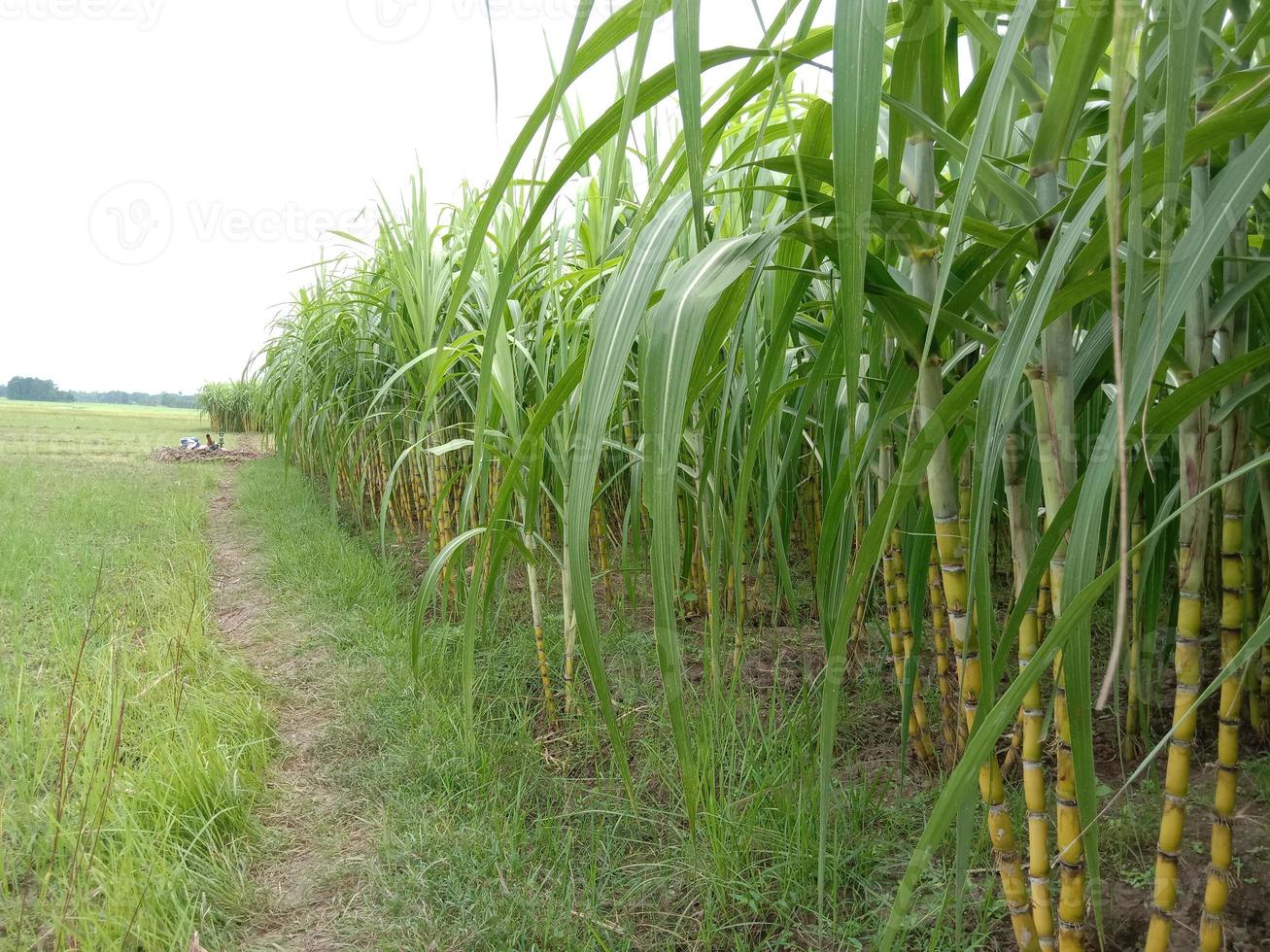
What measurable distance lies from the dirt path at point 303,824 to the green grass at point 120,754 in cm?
4

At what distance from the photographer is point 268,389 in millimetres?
3699

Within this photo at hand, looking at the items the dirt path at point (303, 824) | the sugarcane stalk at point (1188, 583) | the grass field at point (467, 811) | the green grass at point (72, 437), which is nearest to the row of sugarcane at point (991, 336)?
the sugarcane stalk at point (1188, 583)

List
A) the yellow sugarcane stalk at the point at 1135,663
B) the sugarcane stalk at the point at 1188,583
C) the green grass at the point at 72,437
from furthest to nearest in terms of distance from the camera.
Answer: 1. the green grass at the point at 72,437
2. the yellow sugarcane stalk at the point at 1135,663
3. the sugarcane stalk at the point at 1188,583

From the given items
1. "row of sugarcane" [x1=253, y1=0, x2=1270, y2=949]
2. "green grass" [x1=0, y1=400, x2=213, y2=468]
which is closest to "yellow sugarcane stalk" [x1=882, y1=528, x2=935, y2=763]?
"row of sugarcane" [x1=253, y1=0, x2=1270, y2=949]

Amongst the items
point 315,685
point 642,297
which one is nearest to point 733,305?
point 642,297

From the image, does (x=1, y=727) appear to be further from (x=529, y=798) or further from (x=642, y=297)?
(x=642, y=297)

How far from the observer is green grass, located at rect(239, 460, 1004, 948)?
82 cm

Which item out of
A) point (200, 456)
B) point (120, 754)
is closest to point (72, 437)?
point (200, 456)

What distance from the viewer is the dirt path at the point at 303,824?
0.91m

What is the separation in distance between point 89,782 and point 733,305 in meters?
1.13

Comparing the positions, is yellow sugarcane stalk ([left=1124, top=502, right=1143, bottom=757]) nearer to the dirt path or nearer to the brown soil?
the dirt path

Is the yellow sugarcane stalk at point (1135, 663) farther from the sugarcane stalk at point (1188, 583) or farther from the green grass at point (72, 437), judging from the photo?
the green grass at point (72, 437)

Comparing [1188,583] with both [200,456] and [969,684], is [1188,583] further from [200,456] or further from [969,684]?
[200,456]

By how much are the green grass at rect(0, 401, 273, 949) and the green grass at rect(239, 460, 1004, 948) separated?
192mm
